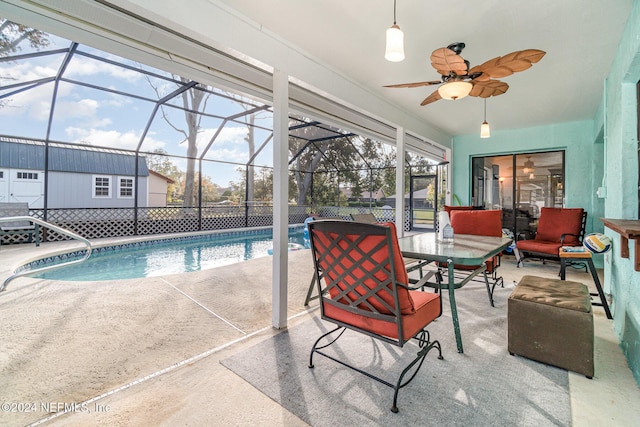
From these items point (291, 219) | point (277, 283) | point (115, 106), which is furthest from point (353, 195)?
point (277, 283)

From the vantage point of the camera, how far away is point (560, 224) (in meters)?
4.83

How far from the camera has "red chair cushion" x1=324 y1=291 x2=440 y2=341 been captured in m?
1.63

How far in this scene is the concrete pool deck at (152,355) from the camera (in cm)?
155

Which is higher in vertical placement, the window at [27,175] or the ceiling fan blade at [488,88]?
the ceiling fan blade at [488,88]

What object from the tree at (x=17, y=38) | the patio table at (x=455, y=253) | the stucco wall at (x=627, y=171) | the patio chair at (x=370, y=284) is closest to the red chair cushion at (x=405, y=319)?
the patio chair at (x=370, y=284)

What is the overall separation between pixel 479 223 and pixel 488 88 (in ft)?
5.13

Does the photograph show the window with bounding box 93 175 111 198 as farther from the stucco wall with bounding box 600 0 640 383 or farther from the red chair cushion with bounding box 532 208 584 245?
the stucco wall with bounding box 600 0 640 383

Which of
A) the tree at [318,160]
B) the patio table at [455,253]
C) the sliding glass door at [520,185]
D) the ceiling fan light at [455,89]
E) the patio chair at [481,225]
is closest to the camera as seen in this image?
the patio table at [455,253]

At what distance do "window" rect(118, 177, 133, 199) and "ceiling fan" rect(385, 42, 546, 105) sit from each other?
1181 cm

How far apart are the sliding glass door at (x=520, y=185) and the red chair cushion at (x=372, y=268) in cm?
559

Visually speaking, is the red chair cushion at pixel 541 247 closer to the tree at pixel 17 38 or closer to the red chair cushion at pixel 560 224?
the red chair cushion at pixel 560 224

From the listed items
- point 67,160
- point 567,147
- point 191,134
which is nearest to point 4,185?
point 67,160

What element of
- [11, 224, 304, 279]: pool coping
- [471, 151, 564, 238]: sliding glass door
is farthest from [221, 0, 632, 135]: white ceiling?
[11, 224, 304, 279]: pool coping

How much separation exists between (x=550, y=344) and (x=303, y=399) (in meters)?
1.69
